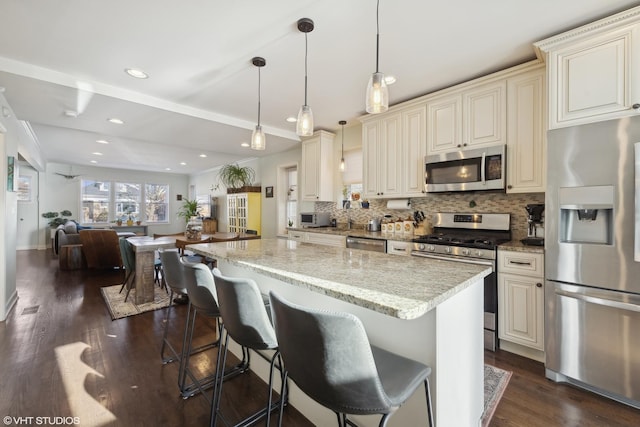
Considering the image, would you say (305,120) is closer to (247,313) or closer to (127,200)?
(247,313)

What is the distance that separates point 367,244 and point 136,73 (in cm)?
291

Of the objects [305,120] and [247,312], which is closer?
[247,312]

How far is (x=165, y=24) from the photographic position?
1951mm

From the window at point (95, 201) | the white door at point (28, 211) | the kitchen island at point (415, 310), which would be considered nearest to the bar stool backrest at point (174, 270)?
the kitchen island at point (415, 310)

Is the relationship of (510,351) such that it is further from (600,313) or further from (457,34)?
(457,34)

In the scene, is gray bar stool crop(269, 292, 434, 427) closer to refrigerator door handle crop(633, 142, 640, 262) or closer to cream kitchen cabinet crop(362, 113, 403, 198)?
refrigerator door handle crop(633, 142, 640, 262)

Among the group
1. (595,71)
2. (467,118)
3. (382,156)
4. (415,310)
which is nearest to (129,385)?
(415,310)

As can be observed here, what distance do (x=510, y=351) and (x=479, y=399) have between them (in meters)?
1.30

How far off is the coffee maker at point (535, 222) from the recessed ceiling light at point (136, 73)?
147 inches

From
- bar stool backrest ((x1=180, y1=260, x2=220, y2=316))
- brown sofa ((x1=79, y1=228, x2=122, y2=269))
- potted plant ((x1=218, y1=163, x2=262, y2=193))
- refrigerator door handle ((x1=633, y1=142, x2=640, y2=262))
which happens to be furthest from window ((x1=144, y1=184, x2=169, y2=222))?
refrigerator door handle ((x1=633, y1=142, x2=640, y2=262))

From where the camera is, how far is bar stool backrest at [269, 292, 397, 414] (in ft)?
2.70

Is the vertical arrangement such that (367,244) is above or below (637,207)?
below

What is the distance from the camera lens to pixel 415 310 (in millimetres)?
870

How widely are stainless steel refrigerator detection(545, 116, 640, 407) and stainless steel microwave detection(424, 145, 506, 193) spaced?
1.97 ft
